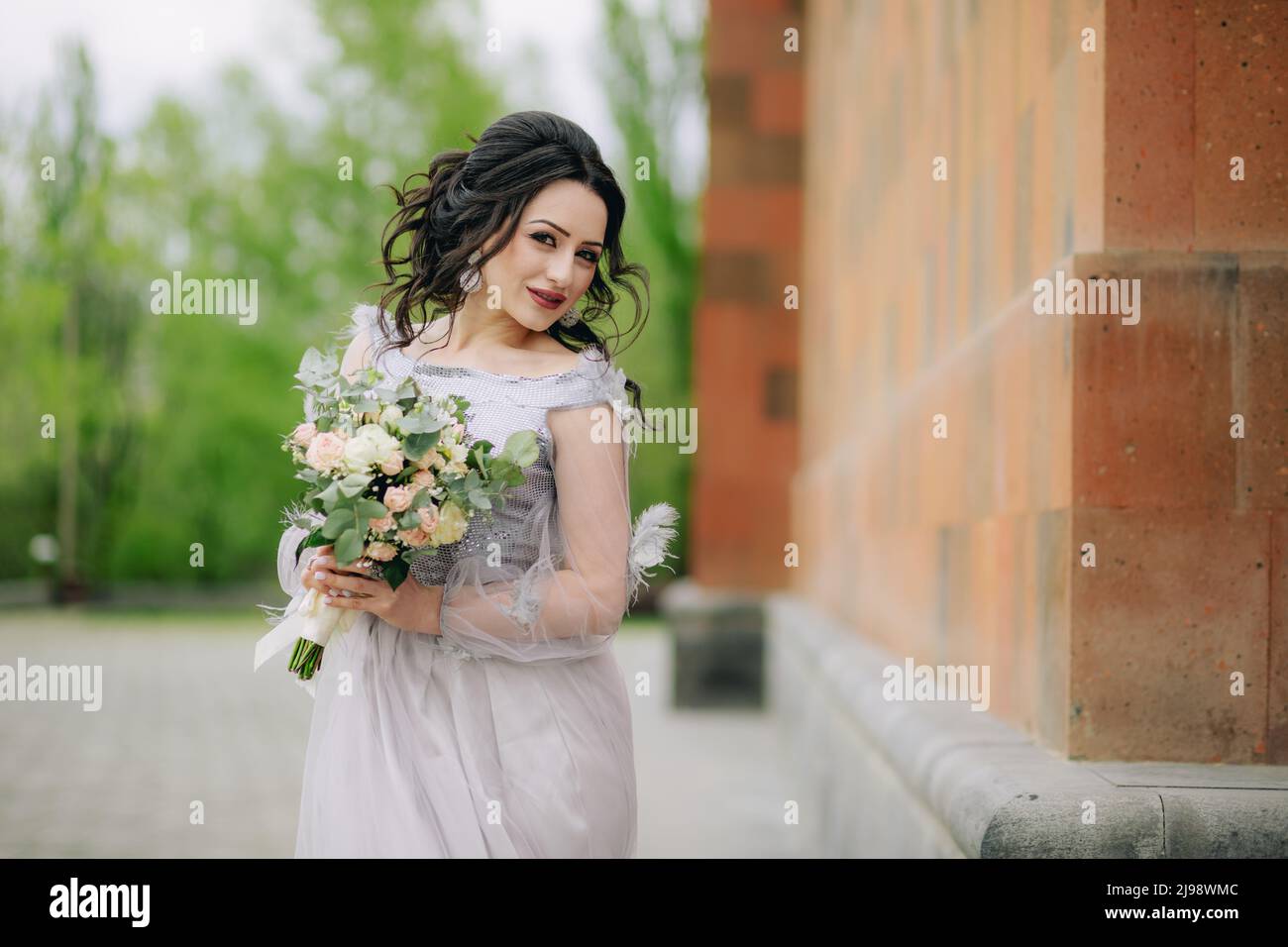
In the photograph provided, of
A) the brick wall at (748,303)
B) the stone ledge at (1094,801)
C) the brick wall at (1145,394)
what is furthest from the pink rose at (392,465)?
the brick wall at (748,303)

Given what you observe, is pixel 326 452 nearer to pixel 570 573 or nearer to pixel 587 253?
pixel 570 573

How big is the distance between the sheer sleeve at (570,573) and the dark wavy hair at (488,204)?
19 centimetres

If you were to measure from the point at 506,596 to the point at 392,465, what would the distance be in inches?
15.5

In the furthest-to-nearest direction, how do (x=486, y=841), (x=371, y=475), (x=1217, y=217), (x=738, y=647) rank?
(x=738, y=647) → (x=1217, y=217) → (x=486, y=841) → (x=371, y=475)

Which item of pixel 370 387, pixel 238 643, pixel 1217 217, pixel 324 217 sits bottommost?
pixel 238 643

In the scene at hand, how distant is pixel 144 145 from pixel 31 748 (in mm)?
21107

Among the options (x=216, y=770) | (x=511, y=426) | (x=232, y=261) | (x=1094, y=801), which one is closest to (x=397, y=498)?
(x=511, y=426)

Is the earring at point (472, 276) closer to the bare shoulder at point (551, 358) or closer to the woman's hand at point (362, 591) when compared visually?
the bare shoulder at point (551, 358)

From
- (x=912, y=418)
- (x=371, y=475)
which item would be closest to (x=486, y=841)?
(x=371, y=475)

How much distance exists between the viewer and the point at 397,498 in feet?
7.84

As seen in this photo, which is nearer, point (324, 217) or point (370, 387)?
point (370, 387)

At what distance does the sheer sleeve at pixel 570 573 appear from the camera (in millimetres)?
2611

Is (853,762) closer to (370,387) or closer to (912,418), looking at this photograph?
(912,418)

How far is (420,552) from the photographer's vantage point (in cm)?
251
